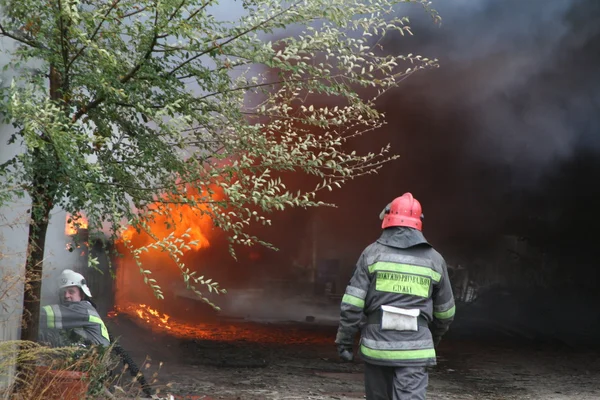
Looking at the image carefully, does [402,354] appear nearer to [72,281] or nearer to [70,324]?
[70,324]

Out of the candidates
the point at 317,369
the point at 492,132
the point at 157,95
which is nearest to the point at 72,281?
the point at 157,95

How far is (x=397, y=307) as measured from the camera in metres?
3.85

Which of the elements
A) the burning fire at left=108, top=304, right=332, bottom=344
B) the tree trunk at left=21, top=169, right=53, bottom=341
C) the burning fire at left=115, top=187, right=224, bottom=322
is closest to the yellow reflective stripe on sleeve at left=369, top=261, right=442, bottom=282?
the tree trunk at left=21, top=169, right=53, bottom=341

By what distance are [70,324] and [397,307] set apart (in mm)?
2714

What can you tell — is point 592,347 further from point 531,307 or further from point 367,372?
point 367,372

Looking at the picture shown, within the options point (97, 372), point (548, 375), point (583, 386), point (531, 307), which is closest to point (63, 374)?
point (97, 372)

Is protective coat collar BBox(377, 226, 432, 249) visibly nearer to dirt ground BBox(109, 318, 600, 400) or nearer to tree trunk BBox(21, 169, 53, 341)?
tree trunk BBox(21, 169, 53, 341)

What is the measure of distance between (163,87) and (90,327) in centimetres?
232

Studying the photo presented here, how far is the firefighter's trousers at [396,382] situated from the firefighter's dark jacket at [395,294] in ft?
0.21

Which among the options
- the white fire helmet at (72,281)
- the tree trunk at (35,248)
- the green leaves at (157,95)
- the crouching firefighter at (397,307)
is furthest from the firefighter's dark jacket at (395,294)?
the white fire helmet at (72,281)

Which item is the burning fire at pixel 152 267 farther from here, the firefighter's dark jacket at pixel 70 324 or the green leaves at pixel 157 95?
the green leaves at pixel 157 95

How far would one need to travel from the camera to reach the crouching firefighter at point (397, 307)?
3791 millimetres

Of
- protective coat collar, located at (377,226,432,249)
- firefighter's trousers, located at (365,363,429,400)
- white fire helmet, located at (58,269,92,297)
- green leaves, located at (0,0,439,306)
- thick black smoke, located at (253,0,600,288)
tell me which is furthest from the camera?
thick black smoke, located at (253,0,600,288)

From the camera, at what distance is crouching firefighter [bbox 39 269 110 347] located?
5.09 m
